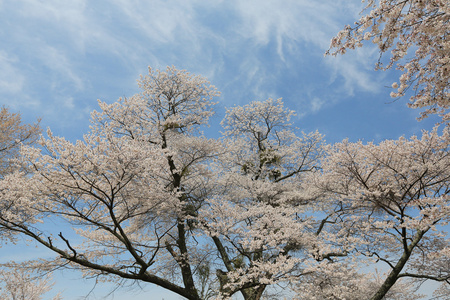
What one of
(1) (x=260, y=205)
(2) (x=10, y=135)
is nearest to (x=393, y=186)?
(1) (x=260, y=205)

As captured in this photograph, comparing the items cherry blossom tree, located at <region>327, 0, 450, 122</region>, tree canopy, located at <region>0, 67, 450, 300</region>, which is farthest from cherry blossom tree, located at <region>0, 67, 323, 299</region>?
cherry blossom tree, located at <region>327, 0, 450, 122</region>

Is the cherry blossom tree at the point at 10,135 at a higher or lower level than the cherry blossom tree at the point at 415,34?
higher

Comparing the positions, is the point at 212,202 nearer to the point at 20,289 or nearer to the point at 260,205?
the point at 260,205

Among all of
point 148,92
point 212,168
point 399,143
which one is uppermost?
point 148,92

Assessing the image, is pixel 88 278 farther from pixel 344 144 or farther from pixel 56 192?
pixel 344 144

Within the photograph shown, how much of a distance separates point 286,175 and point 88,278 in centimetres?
1061

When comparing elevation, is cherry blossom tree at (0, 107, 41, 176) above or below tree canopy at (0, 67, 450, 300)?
above

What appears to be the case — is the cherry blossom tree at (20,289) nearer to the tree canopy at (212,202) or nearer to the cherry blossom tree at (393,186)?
the tree canopy at (212,202)

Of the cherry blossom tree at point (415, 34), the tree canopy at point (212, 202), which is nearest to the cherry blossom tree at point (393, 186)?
the tree canopy at point (212, 202)

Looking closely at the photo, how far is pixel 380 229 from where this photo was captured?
11.8 metres

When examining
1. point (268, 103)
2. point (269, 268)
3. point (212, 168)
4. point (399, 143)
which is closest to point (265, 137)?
point (268, 103)

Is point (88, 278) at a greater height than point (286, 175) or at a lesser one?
lesser

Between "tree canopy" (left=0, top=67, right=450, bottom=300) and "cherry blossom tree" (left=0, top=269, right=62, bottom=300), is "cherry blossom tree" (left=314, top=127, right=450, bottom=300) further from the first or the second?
"cherry blossom tree" (left=0, top=269, right=62, bottom=300)

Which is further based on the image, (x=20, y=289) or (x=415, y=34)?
(x=20, y=289)
